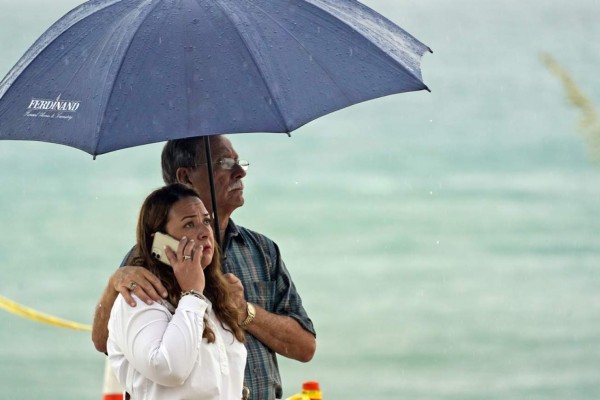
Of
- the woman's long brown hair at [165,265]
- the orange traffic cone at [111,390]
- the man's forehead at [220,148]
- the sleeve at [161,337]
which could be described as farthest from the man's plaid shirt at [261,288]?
the orange traffic cone at [111,390]

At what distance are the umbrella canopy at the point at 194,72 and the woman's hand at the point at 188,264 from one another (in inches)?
13.3

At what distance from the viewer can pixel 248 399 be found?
4.48 m

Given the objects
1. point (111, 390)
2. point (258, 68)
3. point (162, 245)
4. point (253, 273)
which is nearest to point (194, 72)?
point (258, 68)

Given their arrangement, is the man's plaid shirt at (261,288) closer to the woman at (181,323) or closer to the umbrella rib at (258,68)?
the woman at (181,323)

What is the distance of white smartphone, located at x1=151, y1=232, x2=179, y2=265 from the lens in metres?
4.09

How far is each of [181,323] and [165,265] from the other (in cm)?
29

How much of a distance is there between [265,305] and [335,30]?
942 mm

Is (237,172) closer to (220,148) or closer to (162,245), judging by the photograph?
(220,148)

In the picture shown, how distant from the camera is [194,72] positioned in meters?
4.04

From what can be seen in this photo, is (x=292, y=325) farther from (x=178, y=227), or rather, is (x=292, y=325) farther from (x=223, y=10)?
(x=223, y=10)

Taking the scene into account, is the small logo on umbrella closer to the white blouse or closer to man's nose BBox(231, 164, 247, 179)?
the white blouse

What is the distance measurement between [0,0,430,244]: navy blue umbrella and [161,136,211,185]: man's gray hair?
0.53 metres

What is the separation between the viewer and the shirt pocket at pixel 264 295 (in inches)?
182

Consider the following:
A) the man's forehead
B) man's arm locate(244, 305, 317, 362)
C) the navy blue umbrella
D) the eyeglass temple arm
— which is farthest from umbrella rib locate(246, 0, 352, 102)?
man's arm locate(244, 305, 317, 362)
